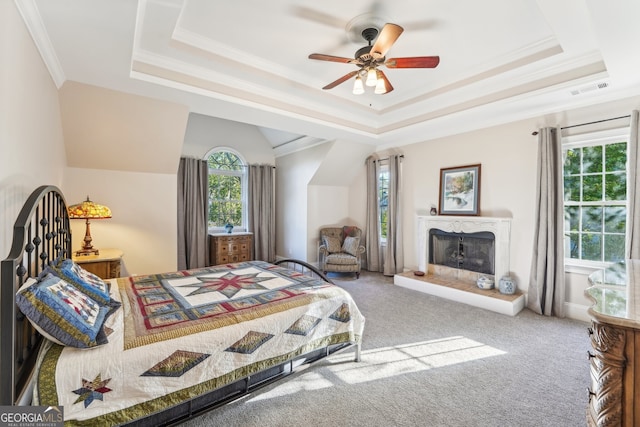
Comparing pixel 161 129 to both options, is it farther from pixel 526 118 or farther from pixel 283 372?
pixel 526 118

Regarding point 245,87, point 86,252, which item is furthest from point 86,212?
point 245,87

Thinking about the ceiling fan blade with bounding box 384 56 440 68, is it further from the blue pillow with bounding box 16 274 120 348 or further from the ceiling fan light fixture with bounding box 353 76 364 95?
the blue pillow with bounding box 16 274 120 348

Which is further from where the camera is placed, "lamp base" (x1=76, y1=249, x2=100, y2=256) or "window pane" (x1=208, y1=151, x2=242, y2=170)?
"window pane" (x1=208, y1=151, x2=242, y2=170)

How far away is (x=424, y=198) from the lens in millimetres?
5059

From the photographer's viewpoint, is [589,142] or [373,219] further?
[373,219]

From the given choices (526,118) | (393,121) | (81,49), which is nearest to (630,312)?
(526,118)

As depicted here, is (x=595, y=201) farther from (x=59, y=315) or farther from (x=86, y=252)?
(x=86, y=252)

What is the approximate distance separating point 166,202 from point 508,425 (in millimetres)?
4605

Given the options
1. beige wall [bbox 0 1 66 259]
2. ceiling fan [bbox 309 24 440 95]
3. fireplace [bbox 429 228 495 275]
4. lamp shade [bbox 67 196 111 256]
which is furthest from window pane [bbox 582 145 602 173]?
lamp shade [bbox 67 196 111 256]

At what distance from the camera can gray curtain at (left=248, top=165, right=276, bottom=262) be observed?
625 centimetres

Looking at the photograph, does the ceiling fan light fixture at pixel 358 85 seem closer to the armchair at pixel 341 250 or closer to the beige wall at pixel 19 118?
the beige wall at pixel 19 118

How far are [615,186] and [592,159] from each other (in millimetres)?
393

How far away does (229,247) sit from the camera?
5617mm

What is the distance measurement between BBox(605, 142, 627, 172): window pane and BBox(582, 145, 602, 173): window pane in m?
0.07
